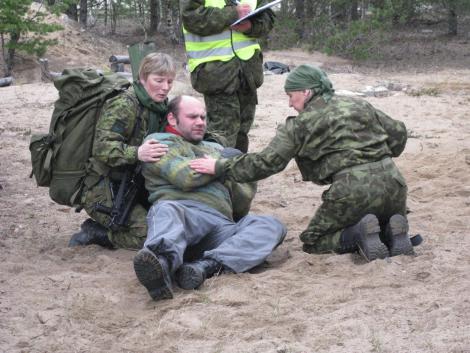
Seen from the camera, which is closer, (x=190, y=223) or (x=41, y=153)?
(x=190, y=223)

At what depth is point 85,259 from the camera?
5.37m

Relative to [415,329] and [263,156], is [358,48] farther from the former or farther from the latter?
[415,329]

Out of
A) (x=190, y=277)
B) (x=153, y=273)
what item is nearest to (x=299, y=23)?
(x=190, y=277)

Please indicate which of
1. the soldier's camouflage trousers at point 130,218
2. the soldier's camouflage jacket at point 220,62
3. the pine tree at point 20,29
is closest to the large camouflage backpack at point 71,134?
→ the soldier's camouflage trousers at point 130,218

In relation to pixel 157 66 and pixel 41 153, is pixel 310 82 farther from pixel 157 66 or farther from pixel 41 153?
pixel 41 153

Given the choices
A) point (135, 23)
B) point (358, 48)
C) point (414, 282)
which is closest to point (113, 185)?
point (414, 282)

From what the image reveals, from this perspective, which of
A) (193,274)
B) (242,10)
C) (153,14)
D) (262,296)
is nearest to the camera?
(262,296)

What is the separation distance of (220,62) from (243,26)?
1.13 ft

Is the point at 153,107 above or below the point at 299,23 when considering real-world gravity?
above

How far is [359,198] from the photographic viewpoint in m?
4.85

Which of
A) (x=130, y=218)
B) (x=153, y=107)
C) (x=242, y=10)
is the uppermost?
(x=242, y=10)

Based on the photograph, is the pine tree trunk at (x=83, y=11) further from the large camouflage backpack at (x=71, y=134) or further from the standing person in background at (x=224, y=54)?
the large camouflage backpack at (x=71, y=134)

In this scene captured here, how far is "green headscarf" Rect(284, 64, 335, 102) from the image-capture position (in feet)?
16.2

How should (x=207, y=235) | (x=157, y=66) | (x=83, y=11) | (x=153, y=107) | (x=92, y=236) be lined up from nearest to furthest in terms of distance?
(x=207, y=235)
(x=157, y=66)
(x=153, y=107)
(x=92, y=236)
(x=83, y=11)
